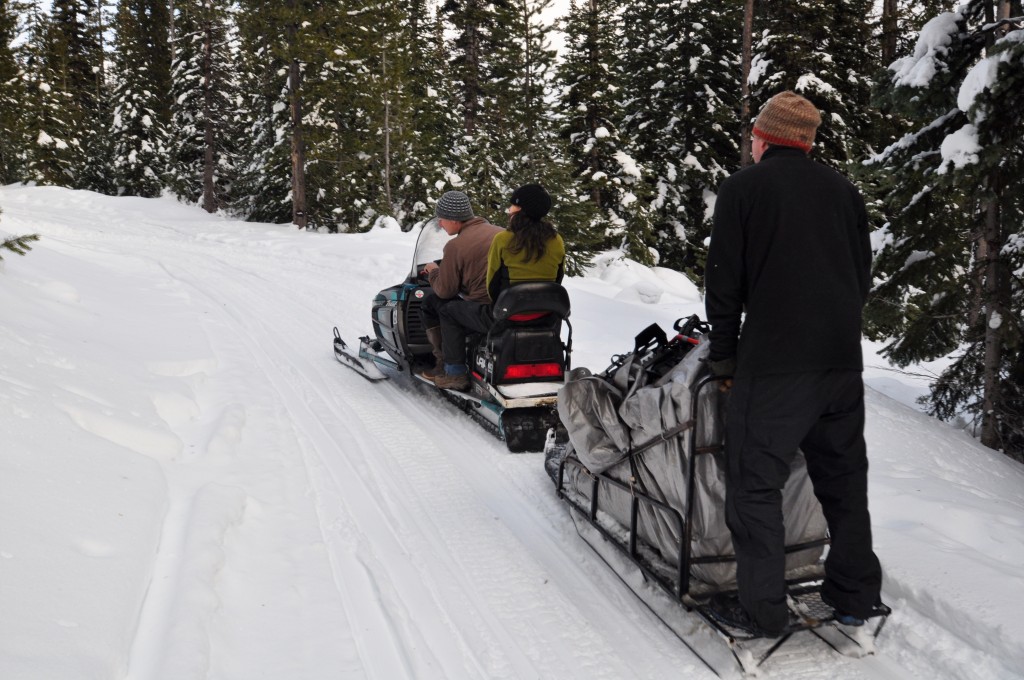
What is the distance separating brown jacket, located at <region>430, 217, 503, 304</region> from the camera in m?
6.05

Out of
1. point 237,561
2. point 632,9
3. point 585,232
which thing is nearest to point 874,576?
point 237,561

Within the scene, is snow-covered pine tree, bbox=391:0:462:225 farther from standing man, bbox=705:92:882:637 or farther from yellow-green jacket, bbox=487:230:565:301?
standing man, bbox=705:92:882:637

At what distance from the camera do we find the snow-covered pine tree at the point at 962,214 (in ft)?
17.7

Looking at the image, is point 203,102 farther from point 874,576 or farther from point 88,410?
point 874,576

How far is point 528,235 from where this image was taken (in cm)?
545

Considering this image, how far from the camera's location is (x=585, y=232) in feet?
50.6

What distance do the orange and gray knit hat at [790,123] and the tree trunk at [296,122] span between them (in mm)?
20003

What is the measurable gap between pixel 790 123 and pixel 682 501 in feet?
5.15

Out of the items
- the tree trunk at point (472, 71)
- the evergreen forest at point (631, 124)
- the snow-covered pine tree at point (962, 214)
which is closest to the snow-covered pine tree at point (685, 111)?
the evergreen forest at point (631, 124)

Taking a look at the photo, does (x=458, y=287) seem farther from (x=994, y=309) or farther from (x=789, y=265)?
(x=994, y=309)

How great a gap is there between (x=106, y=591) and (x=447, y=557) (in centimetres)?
157

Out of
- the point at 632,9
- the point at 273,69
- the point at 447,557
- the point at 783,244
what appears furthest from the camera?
the point at 273,69

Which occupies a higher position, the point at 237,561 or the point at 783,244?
the point at 783,244

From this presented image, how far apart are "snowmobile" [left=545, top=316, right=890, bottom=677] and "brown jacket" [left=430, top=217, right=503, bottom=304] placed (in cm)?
248
